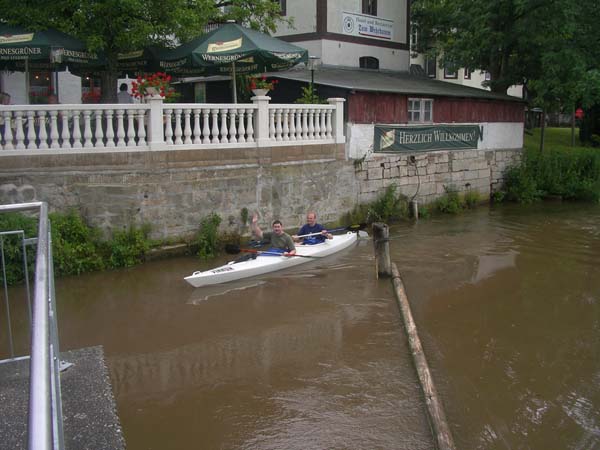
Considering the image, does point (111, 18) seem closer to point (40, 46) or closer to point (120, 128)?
point (40, 46)

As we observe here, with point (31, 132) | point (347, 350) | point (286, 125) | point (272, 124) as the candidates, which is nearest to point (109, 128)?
point (31, 132)

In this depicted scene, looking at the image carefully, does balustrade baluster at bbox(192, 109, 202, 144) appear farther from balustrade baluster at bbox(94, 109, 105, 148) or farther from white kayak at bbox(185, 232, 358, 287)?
white kayak at bbox(185, 232, 358, 287)

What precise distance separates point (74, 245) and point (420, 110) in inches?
455

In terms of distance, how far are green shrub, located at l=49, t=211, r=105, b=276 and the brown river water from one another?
0.25m

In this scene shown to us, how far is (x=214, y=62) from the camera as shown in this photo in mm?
14266

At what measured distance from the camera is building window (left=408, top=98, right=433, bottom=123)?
1934 cm

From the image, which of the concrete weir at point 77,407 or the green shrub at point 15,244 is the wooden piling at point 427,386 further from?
the green shrub at point 15,244

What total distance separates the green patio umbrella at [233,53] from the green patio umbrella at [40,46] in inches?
82.7

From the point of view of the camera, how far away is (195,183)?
13.6 meters

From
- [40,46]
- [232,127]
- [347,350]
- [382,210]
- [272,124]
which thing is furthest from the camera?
[382,210]

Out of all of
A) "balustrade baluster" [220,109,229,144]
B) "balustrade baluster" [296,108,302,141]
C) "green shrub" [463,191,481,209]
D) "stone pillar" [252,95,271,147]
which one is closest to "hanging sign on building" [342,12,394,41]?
"green shrub" [463,191,481,209]

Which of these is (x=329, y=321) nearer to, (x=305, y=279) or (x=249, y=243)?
(x=305, y=279)

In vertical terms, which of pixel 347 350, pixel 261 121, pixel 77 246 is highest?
pixel 261 121

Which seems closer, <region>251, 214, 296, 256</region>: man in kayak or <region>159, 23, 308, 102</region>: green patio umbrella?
<region>251, 214, 296, 256</region>: man in kayak
